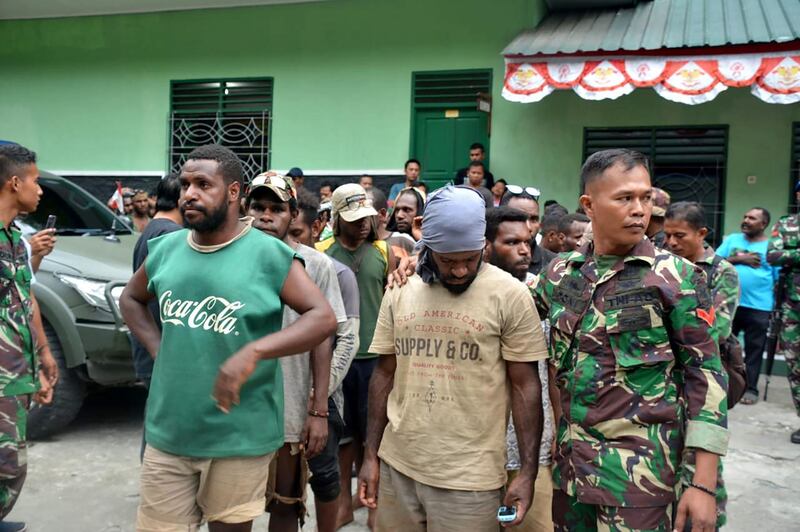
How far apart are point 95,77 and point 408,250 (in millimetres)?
8917

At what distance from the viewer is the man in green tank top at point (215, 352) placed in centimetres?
243

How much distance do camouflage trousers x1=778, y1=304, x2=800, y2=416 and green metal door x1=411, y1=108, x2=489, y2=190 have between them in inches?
184

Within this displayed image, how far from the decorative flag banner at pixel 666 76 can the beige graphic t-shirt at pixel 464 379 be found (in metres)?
6.23

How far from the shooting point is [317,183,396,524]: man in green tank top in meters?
3.91

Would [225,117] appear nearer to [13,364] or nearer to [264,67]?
[264,67]

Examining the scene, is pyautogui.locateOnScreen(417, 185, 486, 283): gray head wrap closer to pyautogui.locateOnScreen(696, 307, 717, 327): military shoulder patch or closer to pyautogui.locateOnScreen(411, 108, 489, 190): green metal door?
pyautogui.locateOnScreen(696, 307, 717, 327): military shoulder patch

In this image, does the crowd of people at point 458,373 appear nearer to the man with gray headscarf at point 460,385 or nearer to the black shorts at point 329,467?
the man with gray headscarf at point 460,385

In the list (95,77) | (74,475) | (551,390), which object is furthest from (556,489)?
(95,77)

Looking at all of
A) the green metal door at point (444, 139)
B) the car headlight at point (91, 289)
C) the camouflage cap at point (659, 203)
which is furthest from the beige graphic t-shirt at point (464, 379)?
the green metal door at point (444, 139)

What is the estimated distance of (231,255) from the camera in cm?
250

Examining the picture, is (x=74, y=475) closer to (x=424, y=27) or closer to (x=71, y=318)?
(x=71, y=318)

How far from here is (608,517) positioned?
2131mm

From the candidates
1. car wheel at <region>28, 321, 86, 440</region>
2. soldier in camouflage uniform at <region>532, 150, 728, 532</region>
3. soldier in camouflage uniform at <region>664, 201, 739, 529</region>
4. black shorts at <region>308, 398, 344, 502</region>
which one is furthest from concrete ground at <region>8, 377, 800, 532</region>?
soldier in camouflage uniform at <region>532, 150, 728, 532</region>

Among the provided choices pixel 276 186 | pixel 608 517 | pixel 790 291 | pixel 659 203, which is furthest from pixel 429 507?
pixel 790 291
